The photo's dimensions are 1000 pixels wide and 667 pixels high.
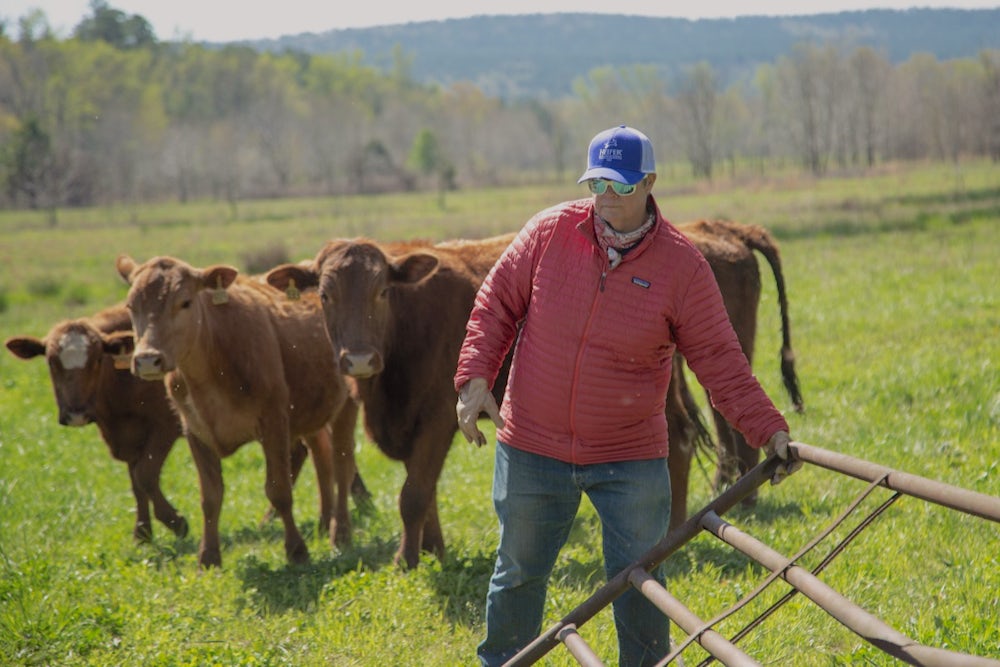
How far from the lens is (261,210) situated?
241 ft

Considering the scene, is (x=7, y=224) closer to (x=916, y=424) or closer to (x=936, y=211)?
(x=936, y=211)

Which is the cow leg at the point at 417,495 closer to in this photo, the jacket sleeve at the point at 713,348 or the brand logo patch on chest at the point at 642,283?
the jacket sleeve at the point at 713,348

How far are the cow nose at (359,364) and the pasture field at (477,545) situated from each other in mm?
1308

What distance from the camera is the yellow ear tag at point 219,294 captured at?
25.9 ft

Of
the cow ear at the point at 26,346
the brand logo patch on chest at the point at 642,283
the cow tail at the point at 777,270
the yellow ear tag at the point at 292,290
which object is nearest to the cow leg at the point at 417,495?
the yellow ear tag at the point at 292,290

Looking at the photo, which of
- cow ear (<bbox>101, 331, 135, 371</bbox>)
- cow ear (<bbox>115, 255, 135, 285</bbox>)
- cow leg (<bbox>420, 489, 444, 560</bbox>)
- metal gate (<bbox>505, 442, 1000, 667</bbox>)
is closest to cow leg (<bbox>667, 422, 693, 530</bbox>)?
cow leg (<bbox>420, 489, 444, 560</bbox>)

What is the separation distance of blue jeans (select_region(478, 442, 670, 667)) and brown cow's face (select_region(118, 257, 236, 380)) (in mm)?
3699

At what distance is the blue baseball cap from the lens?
3.89 m

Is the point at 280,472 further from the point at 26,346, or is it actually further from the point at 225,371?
the point at 26,346

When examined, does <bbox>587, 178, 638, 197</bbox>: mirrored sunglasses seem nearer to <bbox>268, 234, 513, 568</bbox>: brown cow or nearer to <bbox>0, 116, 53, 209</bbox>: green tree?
<bbox>268, 234, 513, 568</bbox>: brown cow

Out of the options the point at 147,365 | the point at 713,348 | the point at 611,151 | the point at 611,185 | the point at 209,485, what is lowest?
the point at 209,485

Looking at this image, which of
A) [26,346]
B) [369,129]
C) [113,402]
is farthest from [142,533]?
[369,129]

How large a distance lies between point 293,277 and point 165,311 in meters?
0.99

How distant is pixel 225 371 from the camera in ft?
25.8
